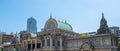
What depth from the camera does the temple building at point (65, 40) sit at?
5616 cm

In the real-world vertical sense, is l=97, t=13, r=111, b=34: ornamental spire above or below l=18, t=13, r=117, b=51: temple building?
above

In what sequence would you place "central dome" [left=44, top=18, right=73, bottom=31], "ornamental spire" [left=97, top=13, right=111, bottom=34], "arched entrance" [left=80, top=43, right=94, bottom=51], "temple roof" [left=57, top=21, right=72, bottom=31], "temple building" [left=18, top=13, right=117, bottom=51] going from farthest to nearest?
"temple roof" [left=57, top=21, right=72, bottom=31], "central dome" [left=44, top=18, right=73, bottom=31], "ornamental spire" [left=97, top=13, right=111, bottom=34], "arched entrance" [left=80, top=43, right=94, bottom=51], "temple building" [left=18, top=13, right=117, bottom=51]

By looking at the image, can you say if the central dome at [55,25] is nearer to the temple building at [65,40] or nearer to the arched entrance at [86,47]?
the temple building at [65,40]

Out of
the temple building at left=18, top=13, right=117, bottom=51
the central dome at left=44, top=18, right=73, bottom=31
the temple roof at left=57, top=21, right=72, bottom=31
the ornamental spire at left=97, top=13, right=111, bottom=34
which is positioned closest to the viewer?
the temple building at left=18, top=13, right=117, bottom=51

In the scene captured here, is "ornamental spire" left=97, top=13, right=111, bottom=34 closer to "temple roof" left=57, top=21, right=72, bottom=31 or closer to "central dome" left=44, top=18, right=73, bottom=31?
"temple roof" left=57, top=21, right=72, bottom=31

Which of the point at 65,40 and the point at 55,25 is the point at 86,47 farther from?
the point at 55,25

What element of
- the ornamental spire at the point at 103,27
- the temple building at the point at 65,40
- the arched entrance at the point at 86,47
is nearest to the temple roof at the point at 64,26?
the temple building at the point at 65,40

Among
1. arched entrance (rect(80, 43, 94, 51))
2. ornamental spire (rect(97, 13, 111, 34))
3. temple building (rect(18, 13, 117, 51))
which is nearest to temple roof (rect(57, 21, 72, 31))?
temple building (rect(18, 13, 117, 51))

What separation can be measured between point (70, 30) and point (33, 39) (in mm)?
13094

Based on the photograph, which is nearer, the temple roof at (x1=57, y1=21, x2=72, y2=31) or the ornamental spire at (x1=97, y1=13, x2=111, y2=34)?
the ornamental spire at (x1=97, y1=13, x2=111, y2=34)

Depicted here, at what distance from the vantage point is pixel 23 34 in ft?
253

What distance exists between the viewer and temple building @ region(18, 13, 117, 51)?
56.2 m

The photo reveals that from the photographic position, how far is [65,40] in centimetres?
6506

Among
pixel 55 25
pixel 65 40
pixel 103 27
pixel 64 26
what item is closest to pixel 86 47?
pixel 65 40
